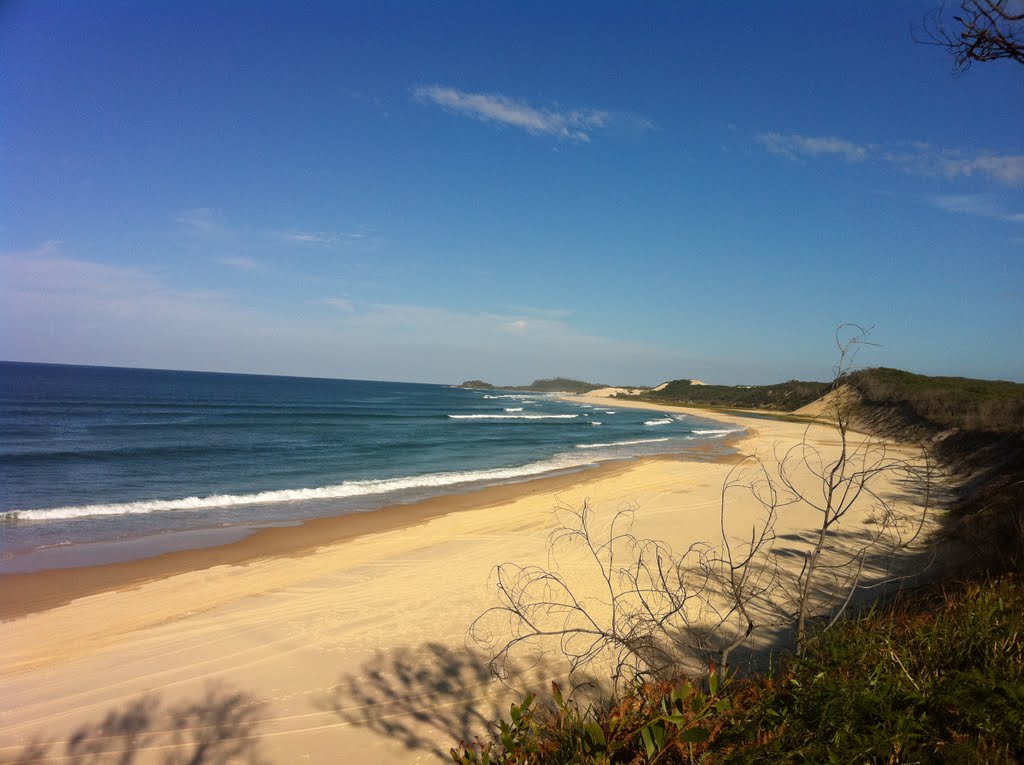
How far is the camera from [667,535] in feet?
36.6

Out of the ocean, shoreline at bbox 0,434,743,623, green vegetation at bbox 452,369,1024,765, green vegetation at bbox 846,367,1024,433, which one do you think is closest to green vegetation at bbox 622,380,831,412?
green vegetation at bbox 846,367,1024,433

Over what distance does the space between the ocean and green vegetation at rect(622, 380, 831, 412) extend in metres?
32.8

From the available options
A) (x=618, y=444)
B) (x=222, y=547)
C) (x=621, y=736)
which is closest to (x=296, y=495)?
(x=222, y=547)

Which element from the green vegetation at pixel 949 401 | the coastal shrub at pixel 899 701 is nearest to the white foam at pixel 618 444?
the green vegetation at pixel 949 401

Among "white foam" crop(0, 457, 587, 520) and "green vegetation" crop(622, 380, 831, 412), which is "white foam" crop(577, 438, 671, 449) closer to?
"white foam" crop(0, 457, 587, 520)

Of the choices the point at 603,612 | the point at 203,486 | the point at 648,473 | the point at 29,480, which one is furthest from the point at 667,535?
the point at 29,480

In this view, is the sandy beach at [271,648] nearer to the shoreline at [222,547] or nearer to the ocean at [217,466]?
the shoreline at [222,547]

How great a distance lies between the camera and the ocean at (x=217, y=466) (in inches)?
479

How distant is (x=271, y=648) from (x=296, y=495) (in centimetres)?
1052

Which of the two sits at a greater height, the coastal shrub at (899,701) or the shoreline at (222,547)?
the coastal shrub at (899,701)

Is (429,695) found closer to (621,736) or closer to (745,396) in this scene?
(621,736)

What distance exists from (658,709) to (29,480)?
21.0 m

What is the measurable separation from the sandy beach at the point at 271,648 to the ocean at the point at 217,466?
227 centimetres

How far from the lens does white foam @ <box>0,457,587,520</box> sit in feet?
43.5
